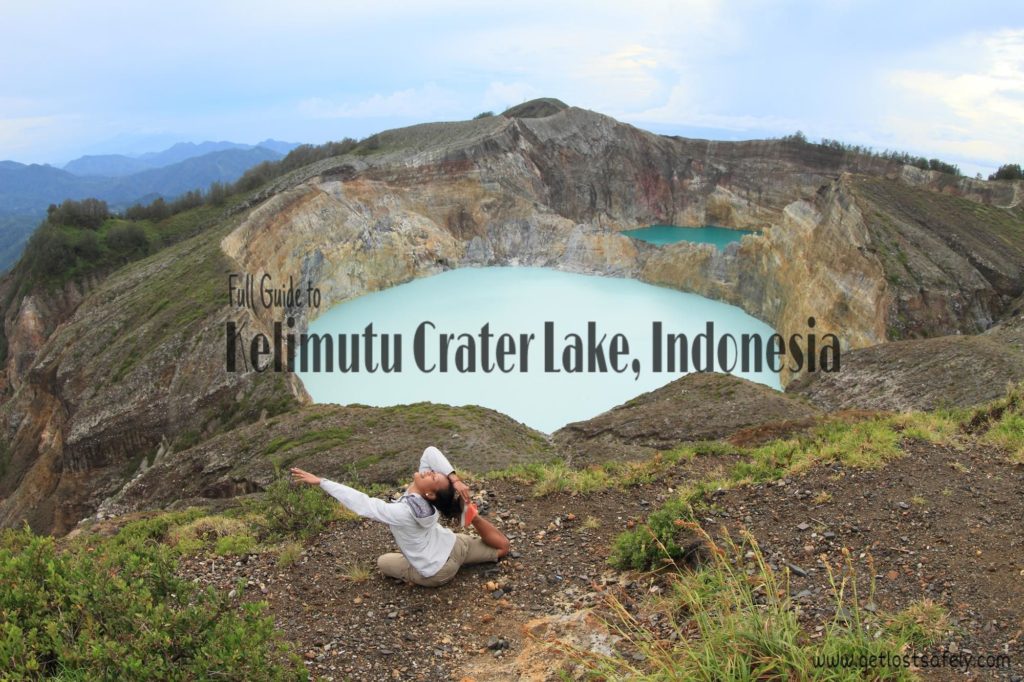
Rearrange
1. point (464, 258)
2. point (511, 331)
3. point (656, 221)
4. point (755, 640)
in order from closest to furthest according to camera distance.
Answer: point (755, 640), point (511, 331), point (464, 258), point (656, 221)

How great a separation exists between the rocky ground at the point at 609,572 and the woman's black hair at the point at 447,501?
77 centimetres

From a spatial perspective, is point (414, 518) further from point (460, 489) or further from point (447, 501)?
point (460, 489)

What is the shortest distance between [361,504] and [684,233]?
47.3 meters

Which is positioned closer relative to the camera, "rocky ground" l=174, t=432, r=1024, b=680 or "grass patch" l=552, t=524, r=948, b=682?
"grass patch" l=552, t=524, r=948, b=682

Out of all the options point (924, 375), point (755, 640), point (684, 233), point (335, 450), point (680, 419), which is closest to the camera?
point (755, 640)

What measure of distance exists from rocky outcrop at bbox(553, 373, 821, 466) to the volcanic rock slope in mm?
1420

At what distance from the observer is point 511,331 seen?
2603 centimetres

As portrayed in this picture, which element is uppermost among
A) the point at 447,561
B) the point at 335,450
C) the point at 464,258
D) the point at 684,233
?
the point at 684,233

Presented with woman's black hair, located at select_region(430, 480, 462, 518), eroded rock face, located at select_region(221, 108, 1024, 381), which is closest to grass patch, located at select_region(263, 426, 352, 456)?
woman's black hair, located at select_region(430, 480, 462, 518)

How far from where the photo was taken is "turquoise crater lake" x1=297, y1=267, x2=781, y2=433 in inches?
823

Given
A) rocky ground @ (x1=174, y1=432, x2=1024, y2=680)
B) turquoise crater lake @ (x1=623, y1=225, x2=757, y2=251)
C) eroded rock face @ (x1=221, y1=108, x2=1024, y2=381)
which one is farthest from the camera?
turquoise crater lake @ (x1=623, y1=225, x2=757, y2=251)

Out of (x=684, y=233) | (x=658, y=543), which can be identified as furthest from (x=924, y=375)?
(x=684, y=233)

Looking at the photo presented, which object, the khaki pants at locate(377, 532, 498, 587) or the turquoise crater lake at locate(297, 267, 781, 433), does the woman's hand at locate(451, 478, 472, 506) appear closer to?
the khaki pants at locate(377, 532, 498, 587)

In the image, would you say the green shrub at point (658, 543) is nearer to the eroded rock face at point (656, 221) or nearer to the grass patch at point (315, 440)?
the grass patch at point (315, 440)
